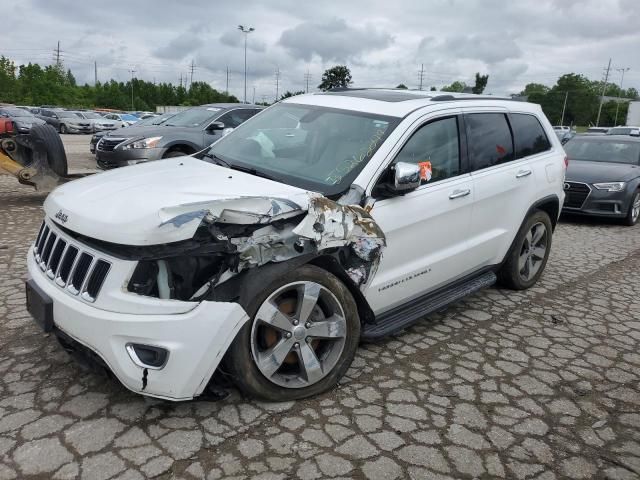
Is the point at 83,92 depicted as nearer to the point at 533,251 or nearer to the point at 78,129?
the point at 78,129

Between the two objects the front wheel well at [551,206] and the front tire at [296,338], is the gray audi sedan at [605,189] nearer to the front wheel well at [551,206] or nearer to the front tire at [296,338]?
the front wheel well at [551,206]

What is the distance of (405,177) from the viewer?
333 centimetres

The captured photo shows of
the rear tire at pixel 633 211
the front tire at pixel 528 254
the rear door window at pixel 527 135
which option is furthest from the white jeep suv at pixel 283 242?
the rear tire at pixel 633 211

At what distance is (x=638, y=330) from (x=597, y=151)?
675cm

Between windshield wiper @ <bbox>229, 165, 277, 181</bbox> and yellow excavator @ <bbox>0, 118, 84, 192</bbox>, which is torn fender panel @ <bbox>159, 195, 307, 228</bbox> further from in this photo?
yellow excavator @ <bbox>0, 118, 84, 192</bbox>

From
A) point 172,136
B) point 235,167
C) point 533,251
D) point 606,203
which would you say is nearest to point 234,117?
point 172,136

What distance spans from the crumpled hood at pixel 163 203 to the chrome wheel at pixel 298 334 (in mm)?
477

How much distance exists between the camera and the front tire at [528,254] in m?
4.99

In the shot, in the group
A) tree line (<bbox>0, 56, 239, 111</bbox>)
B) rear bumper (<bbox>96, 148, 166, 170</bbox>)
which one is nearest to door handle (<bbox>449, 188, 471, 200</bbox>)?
rear bumper (<bbox>96, 148, 166, 170</bbox>)

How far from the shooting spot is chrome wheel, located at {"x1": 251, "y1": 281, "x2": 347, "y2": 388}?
2.93 metres

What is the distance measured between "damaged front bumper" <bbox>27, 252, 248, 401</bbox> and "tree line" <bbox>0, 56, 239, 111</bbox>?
68.0 metres

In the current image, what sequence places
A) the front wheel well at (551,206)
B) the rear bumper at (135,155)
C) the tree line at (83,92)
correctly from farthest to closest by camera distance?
the tree line at (83,92) → the rear bumper at (135,155) → the front wheel well at (551,206)

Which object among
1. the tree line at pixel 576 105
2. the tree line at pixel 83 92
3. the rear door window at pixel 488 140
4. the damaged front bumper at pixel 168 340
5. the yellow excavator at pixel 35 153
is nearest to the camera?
the damaged front bumper at pixel 168 340

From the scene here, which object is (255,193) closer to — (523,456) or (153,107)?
(523,456)
